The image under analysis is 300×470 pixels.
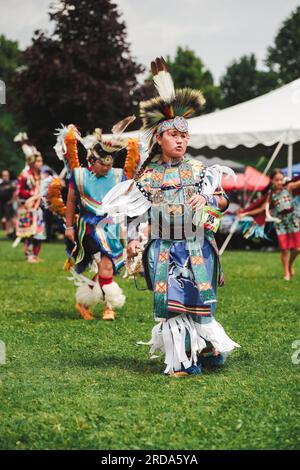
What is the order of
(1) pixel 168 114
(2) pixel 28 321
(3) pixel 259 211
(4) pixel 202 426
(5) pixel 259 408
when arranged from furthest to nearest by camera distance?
1. (3) pixel 259 211
2. (2) pixel 28 321
3. (1) pixel 168 114
4. (5) pixel 259 408
5. (4) pixel 202 426

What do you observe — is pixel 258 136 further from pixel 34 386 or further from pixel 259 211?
pixel 34 386

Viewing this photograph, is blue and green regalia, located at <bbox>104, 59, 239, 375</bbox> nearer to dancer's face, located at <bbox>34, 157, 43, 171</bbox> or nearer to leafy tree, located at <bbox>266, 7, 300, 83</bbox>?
dancer's face, located at <bbox>34, 157, 43, 171</bbox>

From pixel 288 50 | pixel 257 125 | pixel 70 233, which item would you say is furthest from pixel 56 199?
pixel 288 50

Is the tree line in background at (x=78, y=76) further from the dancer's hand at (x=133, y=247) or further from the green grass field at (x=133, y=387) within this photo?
the dancer's hand at (x=133, y=247)

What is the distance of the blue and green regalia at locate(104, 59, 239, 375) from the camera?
5.66 m

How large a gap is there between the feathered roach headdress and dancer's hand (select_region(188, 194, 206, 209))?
447 millimetres

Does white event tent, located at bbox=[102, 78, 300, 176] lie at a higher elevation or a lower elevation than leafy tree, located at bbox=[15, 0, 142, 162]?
lower

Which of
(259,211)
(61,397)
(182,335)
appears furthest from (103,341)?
(259,211)

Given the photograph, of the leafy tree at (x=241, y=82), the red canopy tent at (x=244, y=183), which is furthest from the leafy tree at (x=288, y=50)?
the red canopy tent at (x=244, y=183)

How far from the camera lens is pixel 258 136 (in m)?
14.6

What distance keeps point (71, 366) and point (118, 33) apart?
943 inches

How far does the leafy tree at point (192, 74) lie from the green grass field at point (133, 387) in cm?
4195

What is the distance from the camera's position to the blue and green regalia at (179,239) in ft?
18.6

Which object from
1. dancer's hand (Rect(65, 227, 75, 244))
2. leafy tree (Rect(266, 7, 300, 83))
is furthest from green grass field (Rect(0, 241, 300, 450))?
leafy tree (Rect(266, 7, 300, 83))
